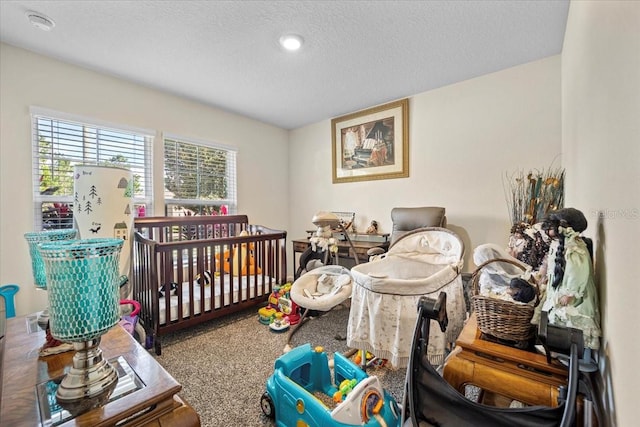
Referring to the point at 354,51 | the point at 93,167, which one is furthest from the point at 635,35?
the point at 93,167

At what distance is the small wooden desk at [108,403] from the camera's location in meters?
0.63

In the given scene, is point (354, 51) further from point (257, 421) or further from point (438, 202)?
point (257, 421)

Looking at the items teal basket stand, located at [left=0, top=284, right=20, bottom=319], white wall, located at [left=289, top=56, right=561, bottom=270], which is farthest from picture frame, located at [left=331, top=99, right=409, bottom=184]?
teal basket stand, located at [left=0, top=284, right=20, bottom=319]

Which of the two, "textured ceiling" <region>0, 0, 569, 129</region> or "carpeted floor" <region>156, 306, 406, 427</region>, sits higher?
"textured ceiling" <region>0, 0, 569, 129</region>

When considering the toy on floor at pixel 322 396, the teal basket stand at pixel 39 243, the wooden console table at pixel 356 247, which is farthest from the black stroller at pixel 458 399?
the wooden console table at pixel 356 247

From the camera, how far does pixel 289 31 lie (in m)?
2.01

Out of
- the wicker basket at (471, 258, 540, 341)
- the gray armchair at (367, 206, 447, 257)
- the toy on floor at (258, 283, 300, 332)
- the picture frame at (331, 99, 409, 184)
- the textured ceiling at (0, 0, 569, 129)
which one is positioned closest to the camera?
the wicker basket at (471, 258, 540, 341)

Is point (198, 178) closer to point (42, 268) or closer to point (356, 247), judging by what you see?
point (356, 247)

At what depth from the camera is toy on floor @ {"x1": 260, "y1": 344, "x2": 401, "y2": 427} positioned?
1.11m

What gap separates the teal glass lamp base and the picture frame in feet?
10.5

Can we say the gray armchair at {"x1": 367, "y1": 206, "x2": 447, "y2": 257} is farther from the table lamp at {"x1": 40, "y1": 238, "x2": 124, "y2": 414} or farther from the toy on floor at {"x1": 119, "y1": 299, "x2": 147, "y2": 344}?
the table lamp at {"x1": 40, "y1": 238, "x2": 124, "y2": 414}

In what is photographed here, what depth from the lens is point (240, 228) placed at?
3637 mm

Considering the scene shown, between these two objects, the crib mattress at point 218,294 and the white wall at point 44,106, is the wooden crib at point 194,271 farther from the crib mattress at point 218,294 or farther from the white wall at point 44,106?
the white wall at point 44,106

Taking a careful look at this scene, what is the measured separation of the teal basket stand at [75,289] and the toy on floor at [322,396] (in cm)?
91
